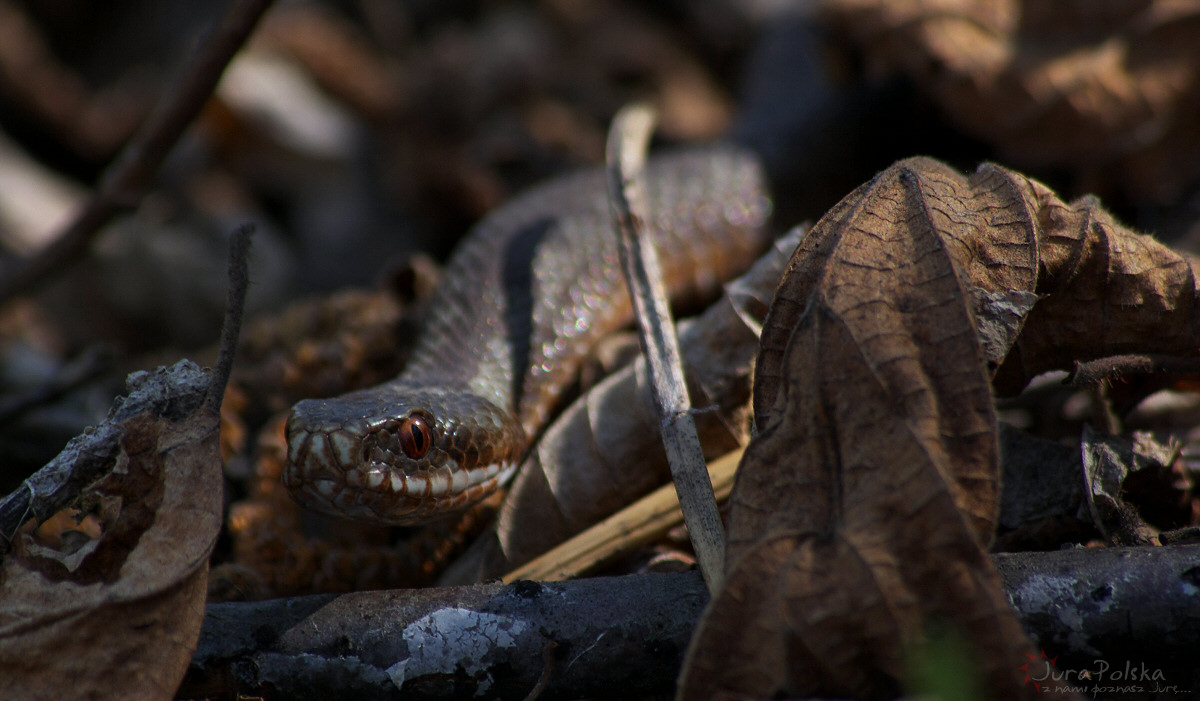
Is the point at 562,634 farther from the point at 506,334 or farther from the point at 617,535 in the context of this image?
the point at 506,334

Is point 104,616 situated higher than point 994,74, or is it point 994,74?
point 994,74

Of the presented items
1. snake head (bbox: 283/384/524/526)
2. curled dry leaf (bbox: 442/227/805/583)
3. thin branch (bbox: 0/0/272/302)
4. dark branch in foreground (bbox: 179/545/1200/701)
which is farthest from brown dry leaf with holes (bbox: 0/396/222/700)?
thin branch (bbox: 0/0/272/302)

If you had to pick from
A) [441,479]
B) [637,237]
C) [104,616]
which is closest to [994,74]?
[637,237]

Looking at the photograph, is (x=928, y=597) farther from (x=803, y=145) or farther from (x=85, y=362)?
(x=803, y=145)

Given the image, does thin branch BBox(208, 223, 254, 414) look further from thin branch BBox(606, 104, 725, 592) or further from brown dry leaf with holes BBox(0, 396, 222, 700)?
thin branch BBox(606, 104, 725, 592)

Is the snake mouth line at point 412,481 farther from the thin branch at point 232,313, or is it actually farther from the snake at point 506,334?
the thin branch at point 232,313

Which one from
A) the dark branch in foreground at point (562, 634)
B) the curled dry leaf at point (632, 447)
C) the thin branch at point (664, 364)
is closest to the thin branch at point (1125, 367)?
the dark branch in foreground at point (562, 634)
